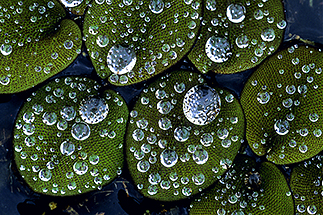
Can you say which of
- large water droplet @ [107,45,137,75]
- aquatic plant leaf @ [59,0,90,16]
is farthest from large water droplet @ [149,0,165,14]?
aquatic plant leaf @ [59,0,90,16]

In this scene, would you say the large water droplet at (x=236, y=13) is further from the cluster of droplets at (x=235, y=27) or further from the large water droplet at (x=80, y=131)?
the large water droplet at (x=80, y=131)

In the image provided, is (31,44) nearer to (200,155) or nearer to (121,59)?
(121,59)

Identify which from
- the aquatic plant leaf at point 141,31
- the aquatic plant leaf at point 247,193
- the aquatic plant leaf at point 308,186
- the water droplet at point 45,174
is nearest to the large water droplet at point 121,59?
the aquatic plant leaf at point 141,31

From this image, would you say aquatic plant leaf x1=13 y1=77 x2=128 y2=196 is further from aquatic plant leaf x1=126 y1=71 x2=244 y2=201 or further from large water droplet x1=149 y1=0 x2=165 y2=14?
large water droplet x1=149 y1=0 x2=165 y2=14

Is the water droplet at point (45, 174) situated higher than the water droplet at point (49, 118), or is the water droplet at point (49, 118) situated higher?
the water droplet at point (49, 118)

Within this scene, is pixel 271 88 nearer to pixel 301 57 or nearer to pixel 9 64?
pixel 301 57

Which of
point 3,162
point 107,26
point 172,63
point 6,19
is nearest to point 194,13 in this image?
point 172,63
